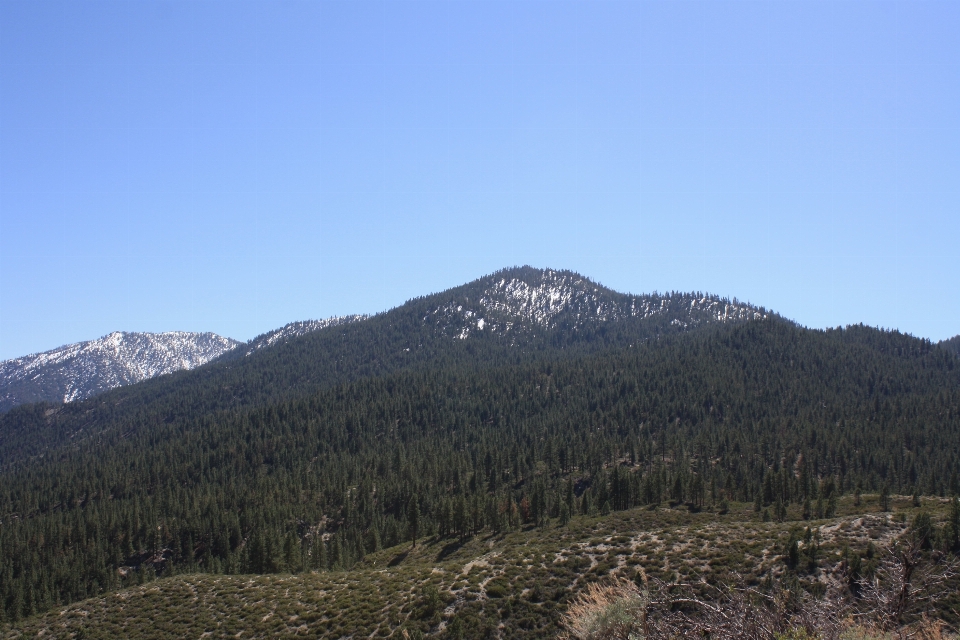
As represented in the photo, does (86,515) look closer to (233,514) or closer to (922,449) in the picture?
(233,514)

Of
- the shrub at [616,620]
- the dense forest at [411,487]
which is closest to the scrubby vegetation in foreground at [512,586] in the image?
the shrub at [616,620]

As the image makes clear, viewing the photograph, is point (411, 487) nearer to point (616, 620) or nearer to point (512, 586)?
point (512, 586)

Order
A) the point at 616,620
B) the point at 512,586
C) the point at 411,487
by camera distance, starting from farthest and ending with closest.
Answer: the point at 411,487 < the point at 512,586 < the point at 616,620

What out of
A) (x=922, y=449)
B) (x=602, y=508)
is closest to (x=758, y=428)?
(x=922, y=449)

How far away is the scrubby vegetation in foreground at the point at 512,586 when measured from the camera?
130 ft

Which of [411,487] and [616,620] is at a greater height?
[616,620]

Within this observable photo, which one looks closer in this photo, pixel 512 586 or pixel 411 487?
pixel 512 586

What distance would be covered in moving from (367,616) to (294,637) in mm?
5783

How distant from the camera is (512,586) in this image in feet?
147

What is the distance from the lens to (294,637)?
4356cm

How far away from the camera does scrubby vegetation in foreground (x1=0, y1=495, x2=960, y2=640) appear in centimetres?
3950

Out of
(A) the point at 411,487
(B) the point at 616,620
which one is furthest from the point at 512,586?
(A) the point at 411,487

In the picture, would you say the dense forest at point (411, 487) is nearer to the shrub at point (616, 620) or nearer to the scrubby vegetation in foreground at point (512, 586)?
the scrubby vegetation in foreground at point (512, 586)

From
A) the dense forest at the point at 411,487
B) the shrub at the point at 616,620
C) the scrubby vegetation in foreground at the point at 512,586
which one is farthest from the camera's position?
the dense forest at the point at 411,487
